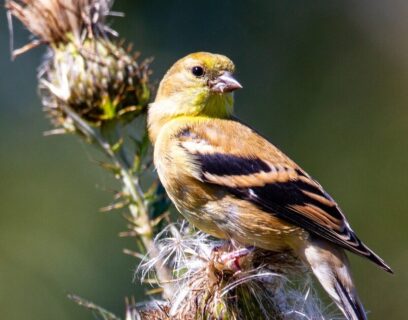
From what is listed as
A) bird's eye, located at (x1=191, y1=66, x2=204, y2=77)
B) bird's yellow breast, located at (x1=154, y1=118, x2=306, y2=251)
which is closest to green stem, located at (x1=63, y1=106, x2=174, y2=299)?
bird's yellow breast, located at (x1=154, y1=118, x2=306, y2=251)

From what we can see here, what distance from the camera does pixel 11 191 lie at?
7.71m

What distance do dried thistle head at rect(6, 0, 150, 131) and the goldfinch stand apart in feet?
1.04

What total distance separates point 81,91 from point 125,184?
2.22 ft

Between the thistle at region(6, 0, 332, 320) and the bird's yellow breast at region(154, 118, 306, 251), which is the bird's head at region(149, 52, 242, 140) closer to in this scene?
the thistle at region(6, 0, 332, 320)

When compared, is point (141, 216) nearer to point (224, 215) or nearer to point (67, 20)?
point (224, 215)

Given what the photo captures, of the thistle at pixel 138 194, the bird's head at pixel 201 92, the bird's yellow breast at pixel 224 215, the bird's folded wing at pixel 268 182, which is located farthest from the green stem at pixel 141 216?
the bird's head at pixel 201 92

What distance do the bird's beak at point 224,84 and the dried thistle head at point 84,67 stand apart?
1.21ft

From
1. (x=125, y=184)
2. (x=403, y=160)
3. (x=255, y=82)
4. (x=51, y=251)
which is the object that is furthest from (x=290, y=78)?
(x=125, y=184)

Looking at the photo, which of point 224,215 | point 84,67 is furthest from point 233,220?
point 84,67

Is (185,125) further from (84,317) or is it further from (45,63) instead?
(84,317)

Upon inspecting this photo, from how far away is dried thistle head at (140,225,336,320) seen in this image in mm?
3820

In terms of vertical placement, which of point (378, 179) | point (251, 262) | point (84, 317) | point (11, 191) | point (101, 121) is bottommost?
point (84, 317)

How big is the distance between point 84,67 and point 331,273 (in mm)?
1694

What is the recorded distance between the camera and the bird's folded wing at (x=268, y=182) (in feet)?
13.4
